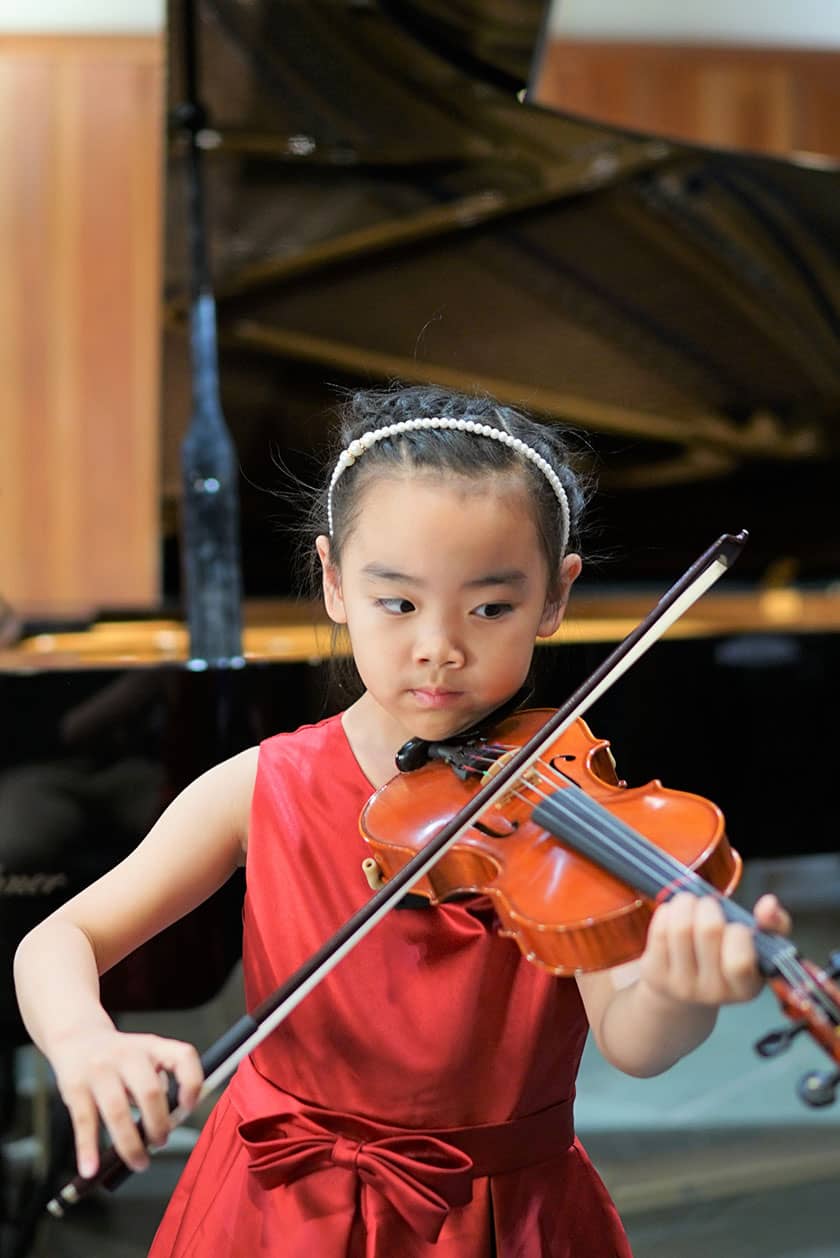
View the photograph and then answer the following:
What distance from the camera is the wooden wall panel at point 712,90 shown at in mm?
4379

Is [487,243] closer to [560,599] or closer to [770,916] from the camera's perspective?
[560,599]

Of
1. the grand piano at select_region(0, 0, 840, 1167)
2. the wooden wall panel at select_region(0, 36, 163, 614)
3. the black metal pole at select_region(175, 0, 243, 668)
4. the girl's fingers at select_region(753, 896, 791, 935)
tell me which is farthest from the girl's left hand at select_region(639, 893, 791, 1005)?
the wooden wall panel at select_region(0, 36, 163, 614)

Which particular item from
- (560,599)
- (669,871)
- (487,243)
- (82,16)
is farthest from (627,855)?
(82,16)

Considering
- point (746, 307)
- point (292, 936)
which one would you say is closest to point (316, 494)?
point (292, 936)

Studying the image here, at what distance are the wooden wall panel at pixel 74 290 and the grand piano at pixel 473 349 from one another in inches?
48.2

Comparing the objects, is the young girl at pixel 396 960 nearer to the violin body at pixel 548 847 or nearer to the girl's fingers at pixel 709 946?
the violin body at pixel 548 847

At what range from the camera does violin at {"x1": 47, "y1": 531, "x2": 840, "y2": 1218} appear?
29.8 inches

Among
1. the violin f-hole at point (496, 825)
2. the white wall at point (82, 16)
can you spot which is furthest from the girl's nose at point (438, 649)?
the white wall at point (82, 16)

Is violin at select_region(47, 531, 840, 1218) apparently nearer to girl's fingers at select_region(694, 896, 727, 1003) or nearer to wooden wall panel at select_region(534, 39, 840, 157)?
girl's fingers at select_region(694, 896, 727, 1003)

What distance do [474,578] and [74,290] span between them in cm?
412

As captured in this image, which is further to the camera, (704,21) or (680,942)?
(704,21)

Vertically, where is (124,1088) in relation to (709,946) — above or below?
below

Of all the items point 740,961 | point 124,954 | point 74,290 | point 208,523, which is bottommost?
point 74,290

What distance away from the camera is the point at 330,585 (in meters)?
1.01
